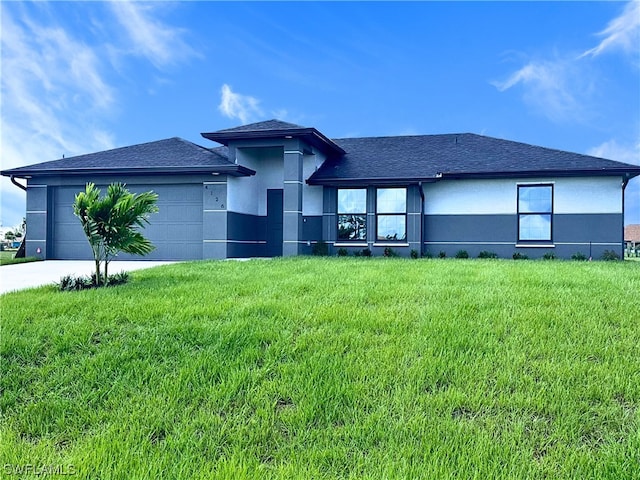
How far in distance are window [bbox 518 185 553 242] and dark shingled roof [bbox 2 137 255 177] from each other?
9351 millimetres

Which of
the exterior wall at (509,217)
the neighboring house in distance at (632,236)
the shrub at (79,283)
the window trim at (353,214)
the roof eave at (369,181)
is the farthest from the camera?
the neighboring house in distance at (632,236)

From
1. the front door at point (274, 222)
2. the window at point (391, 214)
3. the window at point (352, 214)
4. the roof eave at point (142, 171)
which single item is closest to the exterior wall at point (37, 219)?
the roof eave at point (142, 171)

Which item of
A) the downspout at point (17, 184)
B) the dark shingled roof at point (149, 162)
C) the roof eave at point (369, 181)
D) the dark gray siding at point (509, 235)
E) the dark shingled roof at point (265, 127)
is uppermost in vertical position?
the dark shingled roof at point (265, 127)

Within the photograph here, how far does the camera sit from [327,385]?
4.40m

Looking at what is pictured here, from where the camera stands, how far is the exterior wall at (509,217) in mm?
16438

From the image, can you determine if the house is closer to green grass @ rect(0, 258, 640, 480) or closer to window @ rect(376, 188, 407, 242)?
window @ rect(376, 188, 407, 242)

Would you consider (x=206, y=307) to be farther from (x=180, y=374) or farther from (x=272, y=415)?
(x=272, y=415)

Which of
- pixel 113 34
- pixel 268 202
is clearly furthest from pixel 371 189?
pixel 113 34

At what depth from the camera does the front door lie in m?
18.6

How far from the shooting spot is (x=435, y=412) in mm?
4035

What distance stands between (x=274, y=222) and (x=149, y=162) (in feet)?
16.0

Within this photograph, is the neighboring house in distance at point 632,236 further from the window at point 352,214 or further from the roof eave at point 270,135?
the roof eave at point 270,135

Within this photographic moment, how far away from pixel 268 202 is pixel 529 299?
1307 cm

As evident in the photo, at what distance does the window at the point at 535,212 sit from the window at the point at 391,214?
12.9ft
